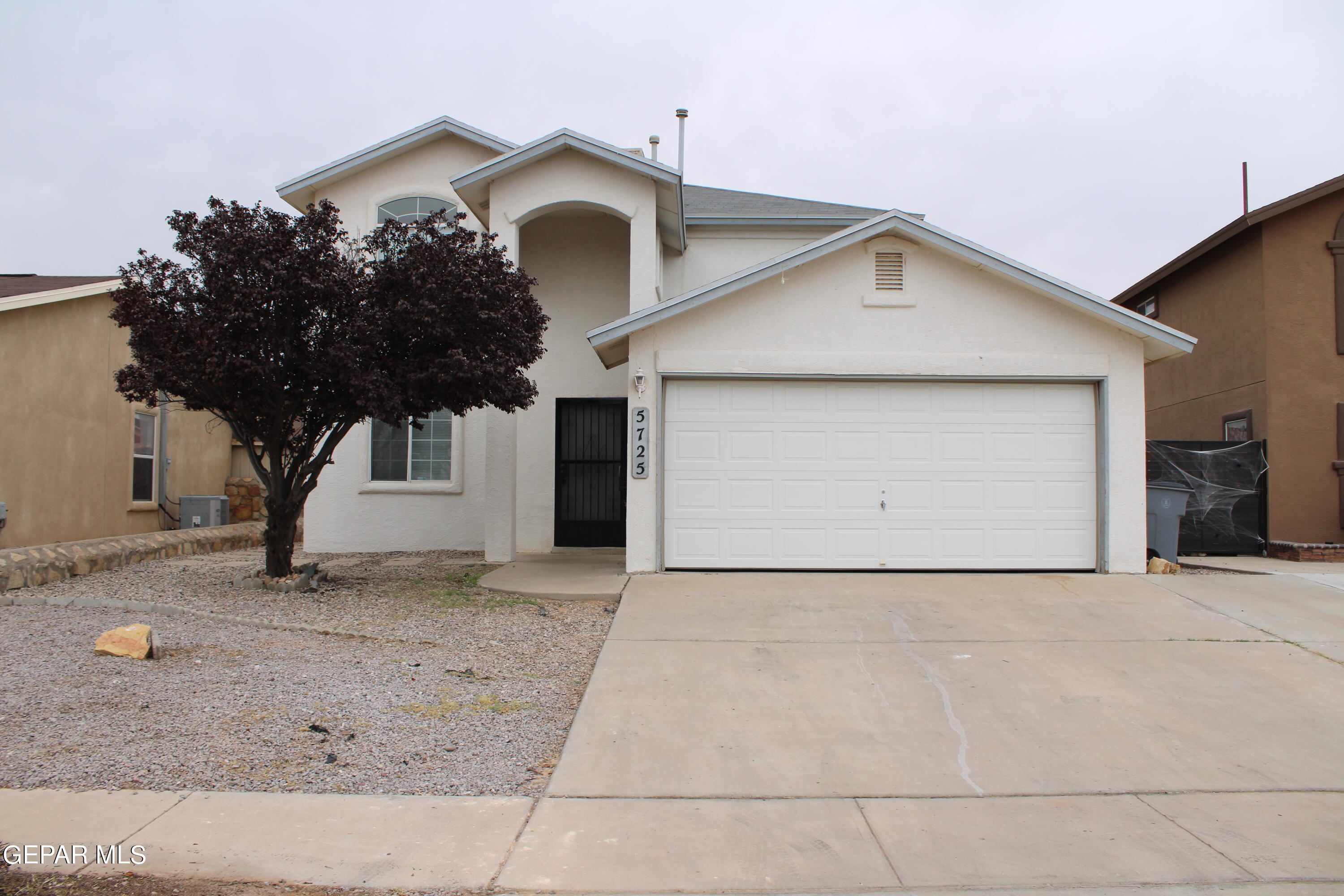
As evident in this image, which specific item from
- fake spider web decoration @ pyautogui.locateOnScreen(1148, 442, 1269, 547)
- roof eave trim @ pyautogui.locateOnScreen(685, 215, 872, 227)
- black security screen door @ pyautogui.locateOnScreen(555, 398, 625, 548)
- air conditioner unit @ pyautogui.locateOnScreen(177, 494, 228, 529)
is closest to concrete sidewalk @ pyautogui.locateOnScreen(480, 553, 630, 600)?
black security screen door @ pyautogui.locateOnScreen(555, 398, 625, 548)

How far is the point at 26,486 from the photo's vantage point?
13.0m

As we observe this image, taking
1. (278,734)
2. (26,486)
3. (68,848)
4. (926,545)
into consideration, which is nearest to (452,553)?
(26,486)

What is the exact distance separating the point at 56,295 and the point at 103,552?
431 cm

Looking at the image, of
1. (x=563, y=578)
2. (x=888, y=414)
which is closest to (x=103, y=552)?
(x=563, y=578)

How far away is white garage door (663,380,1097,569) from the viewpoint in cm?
1025

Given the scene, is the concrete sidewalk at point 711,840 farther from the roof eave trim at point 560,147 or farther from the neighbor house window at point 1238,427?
the neighbor house window at point 1238,427

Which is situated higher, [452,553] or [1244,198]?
[1244,198]

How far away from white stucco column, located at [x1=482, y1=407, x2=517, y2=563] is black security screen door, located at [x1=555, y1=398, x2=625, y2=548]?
4.35 feet

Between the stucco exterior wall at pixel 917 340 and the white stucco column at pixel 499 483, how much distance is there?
2.48m

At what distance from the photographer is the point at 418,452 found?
1406 centimetres

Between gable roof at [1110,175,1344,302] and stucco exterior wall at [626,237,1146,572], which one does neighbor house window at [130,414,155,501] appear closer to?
stucco exterior wall at [626,237,1146,572]

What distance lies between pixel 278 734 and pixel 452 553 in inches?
325

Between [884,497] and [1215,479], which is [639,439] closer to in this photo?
[884,497]

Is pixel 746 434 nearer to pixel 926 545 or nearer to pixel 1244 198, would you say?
pixel 926 545
